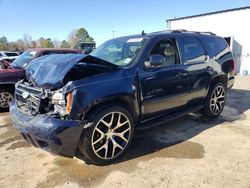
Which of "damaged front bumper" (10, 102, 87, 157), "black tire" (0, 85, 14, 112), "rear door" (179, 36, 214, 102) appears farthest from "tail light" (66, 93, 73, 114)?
"black tire" (0, 85, 14, 112)

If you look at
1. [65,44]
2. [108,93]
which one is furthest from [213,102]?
[65,44]

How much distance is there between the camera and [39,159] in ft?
13.4

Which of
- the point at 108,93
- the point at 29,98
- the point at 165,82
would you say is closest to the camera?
the point at 108,93

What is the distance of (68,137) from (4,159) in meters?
1.47

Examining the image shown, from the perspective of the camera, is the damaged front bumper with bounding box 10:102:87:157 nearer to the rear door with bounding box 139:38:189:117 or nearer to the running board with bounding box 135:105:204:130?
the running board with bounding box 135:105:204:130

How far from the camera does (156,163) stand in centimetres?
387

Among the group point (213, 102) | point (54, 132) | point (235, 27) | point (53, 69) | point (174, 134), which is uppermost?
point (235, 27)

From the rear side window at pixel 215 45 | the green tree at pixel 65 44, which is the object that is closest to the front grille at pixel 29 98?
the rear side window at pixel 215 45

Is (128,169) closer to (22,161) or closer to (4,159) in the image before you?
(22,161)

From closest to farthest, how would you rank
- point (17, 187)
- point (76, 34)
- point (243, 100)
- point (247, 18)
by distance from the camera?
point (17, 187), point (243, 100), point (247, 18), point (76, 34)

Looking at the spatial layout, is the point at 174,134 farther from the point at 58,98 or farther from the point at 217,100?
the point at 58,98

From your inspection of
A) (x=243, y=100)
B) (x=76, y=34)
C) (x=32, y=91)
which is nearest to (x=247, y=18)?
(x=243, y=100)

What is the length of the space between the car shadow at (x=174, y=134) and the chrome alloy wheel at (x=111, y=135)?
0.75ft

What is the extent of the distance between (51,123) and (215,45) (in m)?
4.20
